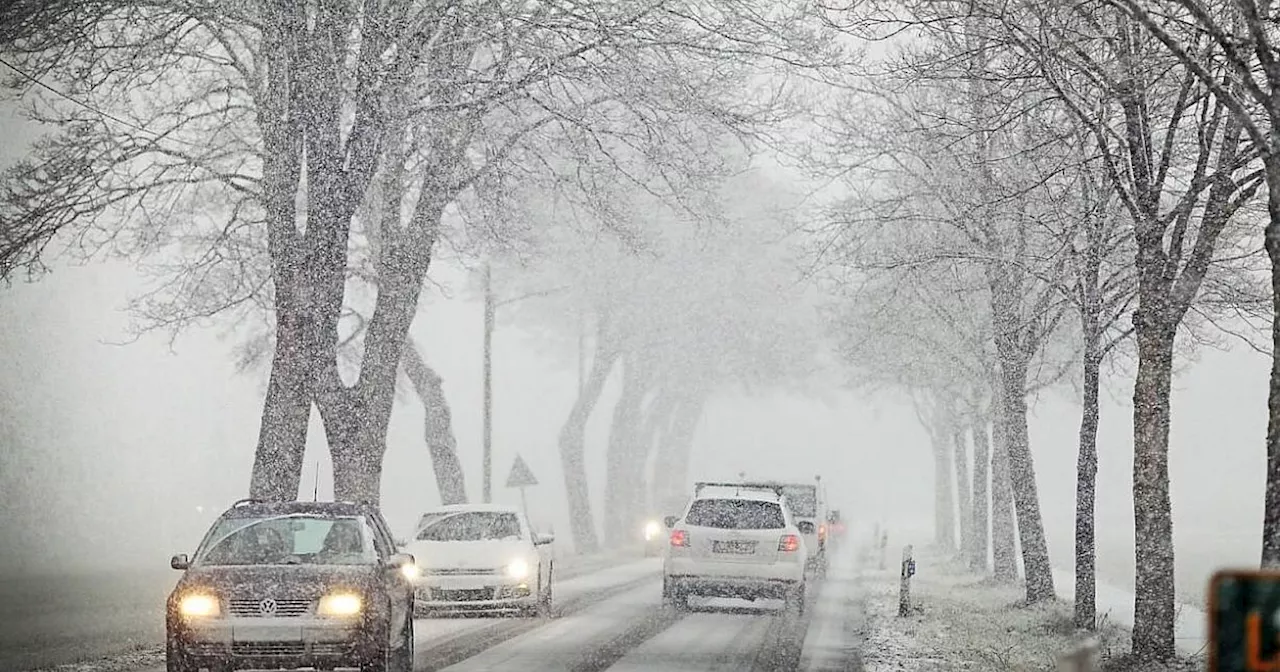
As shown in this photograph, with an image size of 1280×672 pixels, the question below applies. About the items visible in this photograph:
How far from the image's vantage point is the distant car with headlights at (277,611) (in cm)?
1325

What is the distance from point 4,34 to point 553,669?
1049cm

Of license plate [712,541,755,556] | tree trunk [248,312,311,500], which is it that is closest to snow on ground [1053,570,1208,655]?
license plate [712,541,755,556]

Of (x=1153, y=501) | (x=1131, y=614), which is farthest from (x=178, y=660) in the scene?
(x=1131, y=614)

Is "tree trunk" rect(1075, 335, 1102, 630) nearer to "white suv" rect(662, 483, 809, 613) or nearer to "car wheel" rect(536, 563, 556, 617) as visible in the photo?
"white suv" rect(662, 483, 809, 613)

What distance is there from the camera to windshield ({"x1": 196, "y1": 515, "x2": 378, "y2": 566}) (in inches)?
565

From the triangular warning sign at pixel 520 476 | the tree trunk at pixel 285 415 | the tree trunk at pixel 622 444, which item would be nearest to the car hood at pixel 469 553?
the tree trunk at pixel 285 415

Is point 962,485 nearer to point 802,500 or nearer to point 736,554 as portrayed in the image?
point 802,500

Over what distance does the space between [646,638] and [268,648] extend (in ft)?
24.8

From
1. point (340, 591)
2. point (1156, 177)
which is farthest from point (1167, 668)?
point (340, 591)

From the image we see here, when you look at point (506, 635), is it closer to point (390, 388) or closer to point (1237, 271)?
point (390, 388)

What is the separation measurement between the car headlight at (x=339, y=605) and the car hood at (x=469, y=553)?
29.5 ft

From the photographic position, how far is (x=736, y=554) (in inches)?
949

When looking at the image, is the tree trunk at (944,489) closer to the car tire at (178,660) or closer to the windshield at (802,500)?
the windshield at (802,500)

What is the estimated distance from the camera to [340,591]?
1352cm
